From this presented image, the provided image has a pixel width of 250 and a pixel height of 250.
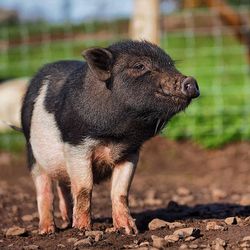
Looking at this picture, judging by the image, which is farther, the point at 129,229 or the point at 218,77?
the point at 218,77

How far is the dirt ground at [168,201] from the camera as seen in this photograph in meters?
4.37

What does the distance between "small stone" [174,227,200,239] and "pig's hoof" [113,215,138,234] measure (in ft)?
1.14

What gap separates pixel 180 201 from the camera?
6766mm

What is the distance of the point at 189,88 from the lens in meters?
4.30

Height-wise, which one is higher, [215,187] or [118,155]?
[118,155]

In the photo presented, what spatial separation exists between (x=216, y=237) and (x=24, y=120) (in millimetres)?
1795

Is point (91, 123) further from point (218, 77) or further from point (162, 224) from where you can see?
point (218, 77)

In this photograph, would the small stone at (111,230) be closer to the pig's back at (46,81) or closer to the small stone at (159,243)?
the small stone at (159,243)

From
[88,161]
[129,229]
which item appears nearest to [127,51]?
[88,161]

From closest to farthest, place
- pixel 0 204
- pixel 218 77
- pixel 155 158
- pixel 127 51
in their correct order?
1. pixel 127 51
2. pixel 0 204
3. pixel 155 158
4. pixel 218 77

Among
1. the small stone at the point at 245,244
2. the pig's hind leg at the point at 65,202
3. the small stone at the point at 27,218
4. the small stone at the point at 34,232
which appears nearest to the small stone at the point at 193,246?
the small stone at the point at 245,244

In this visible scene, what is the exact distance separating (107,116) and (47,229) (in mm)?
983

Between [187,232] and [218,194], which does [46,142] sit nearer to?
[187,232]

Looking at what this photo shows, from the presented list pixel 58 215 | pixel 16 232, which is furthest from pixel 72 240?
pixel 58 215
